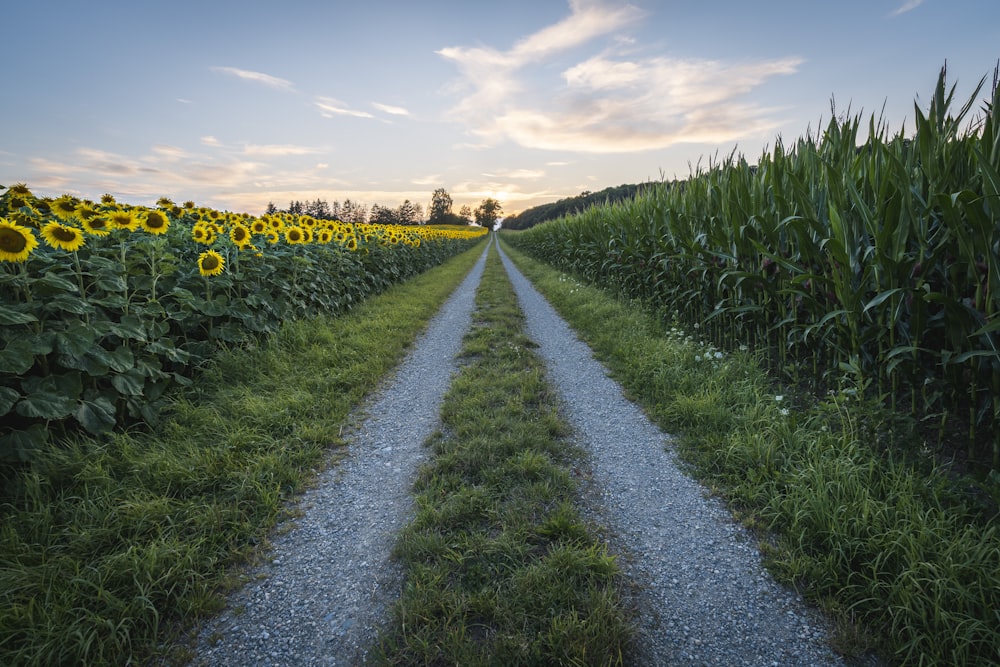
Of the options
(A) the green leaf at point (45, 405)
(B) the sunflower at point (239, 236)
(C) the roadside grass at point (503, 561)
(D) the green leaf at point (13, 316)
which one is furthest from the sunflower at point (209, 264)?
(C) the roadside grass at point (503, 561)

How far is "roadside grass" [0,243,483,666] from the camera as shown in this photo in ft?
5.57

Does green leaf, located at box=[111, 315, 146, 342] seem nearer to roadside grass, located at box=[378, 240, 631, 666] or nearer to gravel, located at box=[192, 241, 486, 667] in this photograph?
gravel, located at box=[192, 241, 486, 667]

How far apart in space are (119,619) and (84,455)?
1.39 meters

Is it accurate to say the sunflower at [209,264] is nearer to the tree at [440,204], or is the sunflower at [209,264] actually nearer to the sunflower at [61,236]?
the sunflower at [61,236]

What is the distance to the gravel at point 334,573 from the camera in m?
1.73

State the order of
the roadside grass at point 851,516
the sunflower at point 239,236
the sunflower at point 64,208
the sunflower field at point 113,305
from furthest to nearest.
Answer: the sunflower at point 239,236 < the sunflower at point 64,208 < the sunflower field at point 113,305 < the roadside grass at point 851,516

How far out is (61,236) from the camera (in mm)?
2871

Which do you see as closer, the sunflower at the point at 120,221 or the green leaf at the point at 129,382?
the green leaf at the point at 129,382

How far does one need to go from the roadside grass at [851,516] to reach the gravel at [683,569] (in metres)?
0.12

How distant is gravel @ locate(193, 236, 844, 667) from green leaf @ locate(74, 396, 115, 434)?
137cm

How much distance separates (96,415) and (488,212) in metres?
112

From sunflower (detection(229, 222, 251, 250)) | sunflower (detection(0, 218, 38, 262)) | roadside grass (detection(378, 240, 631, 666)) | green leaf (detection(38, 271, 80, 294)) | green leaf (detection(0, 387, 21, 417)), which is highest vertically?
sunflower (detection(229, 222, 251, 250))

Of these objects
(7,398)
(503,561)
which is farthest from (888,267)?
(7,398)

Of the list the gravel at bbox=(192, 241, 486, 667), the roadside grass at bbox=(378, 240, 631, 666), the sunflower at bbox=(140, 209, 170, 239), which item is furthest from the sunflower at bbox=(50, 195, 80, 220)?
the roadside grass at bbox=(378, 240, 631, 666)
